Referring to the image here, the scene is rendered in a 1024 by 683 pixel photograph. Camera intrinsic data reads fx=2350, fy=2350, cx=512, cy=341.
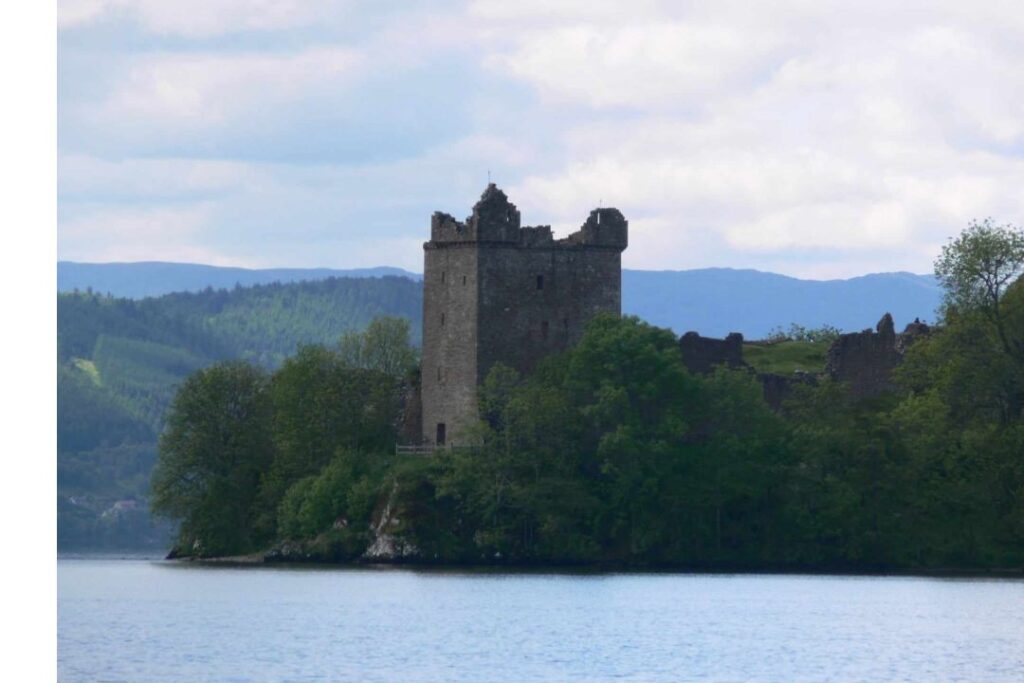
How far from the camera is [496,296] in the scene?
255 ft

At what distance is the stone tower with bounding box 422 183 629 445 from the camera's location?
3059 inches

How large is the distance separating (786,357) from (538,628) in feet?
122

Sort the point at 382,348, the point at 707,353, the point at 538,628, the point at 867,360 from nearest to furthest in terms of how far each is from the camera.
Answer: the point at 538,628
the point at 707,353
the point at 867,360
the point at 382,348

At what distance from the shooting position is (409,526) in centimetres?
7162

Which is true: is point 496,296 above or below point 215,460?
above

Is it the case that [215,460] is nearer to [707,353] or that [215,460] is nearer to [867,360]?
[707,353]

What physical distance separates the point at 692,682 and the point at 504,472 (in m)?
34.1

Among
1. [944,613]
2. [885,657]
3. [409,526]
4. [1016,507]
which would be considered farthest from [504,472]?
[885,657]

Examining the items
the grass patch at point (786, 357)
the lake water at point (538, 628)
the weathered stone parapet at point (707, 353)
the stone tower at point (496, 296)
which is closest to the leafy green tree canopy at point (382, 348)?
the stone tower at point (496, 296)

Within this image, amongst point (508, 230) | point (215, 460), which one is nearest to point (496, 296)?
point (508, 230)

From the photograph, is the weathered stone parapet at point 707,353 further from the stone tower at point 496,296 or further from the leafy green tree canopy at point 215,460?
the leafy green tree canopy at point 215,460

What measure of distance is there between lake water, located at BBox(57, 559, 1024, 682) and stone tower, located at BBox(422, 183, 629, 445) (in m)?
11.4

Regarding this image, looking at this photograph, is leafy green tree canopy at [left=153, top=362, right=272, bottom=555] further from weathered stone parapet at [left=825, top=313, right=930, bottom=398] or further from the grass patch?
weathered stone parapet at [left=825, top=313, right=930, bottom=398]

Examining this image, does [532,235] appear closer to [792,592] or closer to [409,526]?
[409,526]
